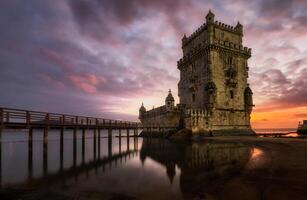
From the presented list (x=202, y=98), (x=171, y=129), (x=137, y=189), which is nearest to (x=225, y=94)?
(x=202, y=98)

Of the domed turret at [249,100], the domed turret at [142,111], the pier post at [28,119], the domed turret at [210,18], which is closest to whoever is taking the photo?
the pier post at [28,119]

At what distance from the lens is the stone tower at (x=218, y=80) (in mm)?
36469

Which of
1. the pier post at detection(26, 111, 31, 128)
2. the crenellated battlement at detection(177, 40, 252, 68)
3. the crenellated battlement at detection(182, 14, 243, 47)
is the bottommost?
the pier post at detection(26, 111, 31, 128)

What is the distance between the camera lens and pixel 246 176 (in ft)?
31.1

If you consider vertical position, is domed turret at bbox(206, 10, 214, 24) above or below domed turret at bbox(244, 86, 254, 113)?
above

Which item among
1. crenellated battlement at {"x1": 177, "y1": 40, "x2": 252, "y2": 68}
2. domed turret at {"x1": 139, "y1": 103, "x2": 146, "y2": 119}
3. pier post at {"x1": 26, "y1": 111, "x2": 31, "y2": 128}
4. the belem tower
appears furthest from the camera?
domed turret at {"x1": 139, "y1": 103, "x2": 146, "y2": 119}

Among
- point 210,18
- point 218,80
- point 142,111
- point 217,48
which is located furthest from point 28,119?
point 142,111

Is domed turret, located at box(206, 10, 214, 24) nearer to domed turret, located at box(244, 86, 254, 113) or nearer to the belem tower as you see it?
the belem tower

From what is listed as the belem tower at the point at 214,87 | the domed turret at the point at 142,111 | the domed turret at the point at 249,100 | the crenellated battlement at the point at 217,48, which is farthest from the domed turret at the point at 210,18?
the domed turret at the point at 142,111

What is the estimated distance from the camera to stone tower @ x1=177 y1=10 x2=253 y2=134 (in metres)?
36.5

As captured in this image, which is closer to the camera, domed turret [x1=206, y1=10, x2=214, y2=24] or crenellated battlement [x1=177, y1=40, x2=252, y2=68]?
crenellated battlement [x1=177, y1=40, x2=252, y2=68]

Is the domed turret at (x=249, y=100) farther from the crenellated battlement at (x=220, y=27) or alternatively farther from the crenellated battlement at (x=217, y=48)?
the crenellated battlement at (x=220, y=27)

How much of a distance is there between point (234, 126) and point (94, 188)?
34.5 m

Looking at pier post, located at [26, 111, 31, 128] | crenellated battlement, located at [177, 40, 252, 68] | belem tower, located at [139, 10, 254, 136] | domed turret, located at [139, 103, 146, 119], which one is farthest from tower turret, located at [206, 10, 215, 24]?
pier post, located at [26, 111, 31, 128]
